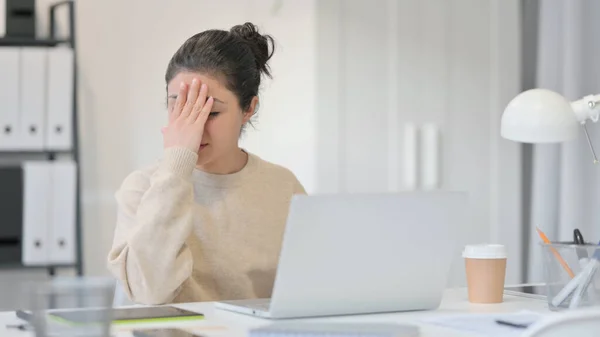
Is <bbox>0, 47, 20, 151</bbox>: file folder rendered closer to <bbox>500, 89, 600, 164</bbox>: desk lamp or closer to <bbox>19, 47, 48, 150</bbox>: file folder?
<bbox>19, 47, 48, 150</bbox>: file folder

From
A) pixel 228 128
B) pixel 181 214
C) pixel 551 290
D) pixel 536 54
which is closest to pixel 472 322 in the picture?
pixel 551 290

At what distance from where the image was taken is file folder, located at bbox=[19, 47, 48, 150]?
3088 millimetres

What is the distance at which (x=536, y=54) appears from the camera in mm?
3332

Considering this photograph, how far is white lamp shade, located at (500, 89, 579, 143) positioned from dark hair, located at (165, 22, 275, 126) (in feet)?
2.12

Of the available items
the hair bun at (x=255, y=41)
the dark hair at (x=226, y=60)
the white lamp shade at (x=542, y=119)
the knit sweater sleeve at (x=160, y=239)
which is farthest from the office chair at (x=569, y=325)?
the hair bun at (x=255, y=41)

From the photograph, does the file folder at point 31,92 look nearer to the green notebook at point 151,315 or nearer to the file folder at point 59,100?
the file folder at point 59,100

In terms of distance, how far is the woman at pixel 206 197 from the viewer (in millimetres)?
1794

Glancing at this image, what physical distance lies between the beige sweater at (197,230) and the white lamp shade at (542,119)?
0.63 m

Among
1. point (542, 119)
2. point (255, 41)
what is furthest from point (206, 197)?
point (542, 119)

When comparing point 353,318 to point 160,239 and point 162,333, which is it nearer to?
point 162,333

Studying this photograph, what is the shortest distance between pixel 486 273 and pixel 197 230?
62cm

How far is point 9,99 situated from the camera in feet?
10.1

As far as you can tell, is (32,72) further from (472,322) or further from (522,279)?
(472,322)

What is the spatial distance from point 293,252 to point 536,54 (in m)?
2.16
